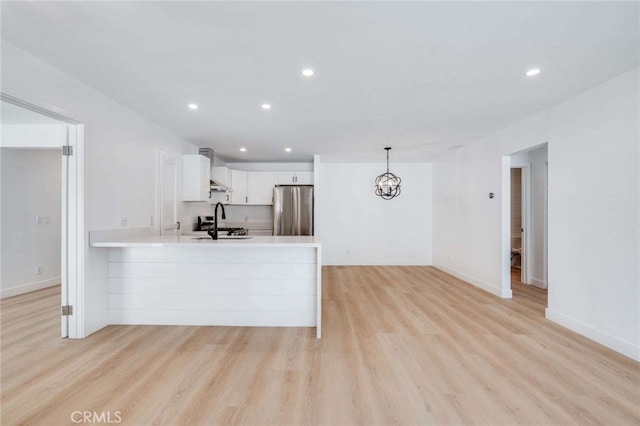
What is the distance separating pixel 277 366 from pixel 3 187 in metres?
4.89

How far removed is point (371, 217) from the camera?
6824 mm

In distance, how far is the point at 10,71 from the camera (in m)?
2.12

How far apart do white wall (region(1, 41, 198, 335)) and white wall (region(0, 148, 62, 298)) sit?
231cm

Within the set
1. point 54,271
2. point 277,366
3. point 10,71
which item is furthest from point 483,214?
point 54,271

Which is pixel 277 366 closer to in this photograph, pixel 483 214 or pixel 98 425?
pixel 98 425

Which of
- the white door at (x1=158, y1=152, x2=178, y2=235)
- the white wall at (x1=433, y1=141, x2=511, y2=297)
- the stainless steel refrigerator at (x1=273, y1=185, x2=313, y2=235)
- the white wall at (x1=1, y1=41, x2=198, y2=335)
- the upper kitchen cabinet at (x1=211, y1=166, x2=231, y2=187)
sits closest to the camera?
the white wall at (x1=1, y1=41, x2=198, y2=335)

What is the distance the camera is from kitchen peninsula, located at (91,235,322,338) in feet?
10.1

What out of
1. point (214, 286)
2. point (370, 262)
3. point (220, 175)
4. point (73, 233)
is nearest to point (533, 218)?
point (370, 262)

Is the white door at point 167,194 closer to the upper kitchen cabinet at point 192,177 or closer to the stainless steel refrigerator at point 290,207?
the upper kitchen cabinet at point 192,177

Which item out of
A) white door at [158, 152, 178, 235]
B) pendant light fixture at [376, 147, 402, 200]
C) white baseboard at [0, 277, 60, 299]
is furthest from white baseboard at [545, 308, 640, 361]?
white baseboard at [0, 277, 60, 299]

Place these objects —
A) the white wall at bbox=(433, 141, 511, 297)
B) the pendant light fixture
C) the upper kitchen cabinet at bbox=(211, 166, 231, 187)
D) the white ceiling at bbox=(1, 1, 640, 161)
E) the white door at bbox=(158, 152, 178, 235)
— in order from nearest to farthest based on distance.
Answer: the white ceiling at bbox=(1, 1, 640, 161)
the white door at bbox=(158, 152, 178, 235)
the white wall at bbox=(433, 141, 511, 297)
the upper kitchen cabinet at bbox=(211, 166, 231, 187)
the pendant light fixture

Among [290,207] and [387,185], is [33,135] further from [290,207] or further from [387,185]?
[387,185]

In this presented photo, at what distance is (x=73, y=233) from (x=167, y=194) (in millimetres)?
1565

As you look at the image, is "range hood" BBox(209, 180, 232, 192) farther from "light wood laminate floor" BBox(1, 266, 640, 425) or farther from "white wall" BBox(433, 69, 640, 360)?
"white wall" BBox(433, 69, 640, 360)
